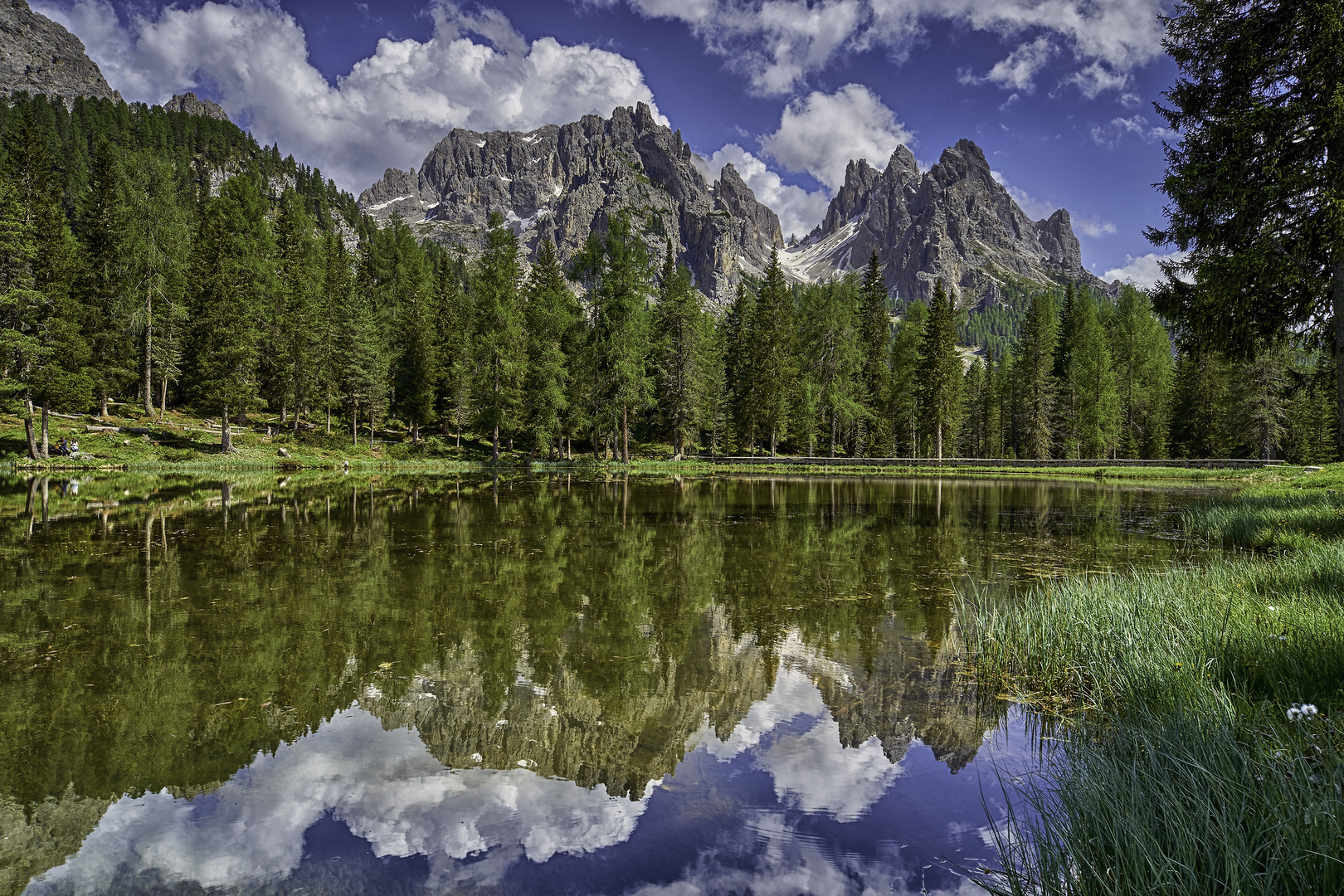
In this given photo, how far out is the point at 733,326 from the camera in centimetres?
7175

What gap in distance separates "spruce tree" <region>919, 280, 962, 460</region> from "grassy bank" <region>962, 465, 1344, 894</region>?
49.3 meters

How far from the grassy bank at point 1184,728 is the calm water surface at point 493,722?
2.17ft

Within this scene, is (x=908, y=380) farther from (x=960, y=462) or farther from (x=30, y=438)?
(x=30, y=438)

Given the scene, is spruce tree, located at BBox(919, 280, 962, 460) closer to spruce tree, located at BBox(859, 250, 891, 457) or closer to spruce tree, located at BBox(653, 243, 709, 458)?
spruce tree, located at BBox(859, 250, 891, 457)

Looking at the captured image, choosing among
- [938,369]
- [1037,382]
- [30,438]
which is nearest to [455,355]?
[30,438]

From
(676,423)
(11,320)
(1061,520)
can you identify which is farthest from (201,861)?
(676,423)

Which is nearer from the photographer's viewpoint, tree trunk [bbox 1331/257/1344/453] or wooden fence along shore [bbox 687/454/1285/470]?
tree trunk [bbox 1331/257/1344/453]

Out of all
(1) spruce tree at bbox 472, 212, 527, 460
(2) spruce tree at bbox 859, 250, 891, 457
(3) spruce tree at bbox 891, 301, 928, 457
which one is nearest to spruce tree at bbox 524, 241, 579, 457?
(1) spruce tree at bbox 472, 212, 527, 460

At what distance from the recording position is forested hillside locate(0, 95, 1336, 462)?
43.5 metres

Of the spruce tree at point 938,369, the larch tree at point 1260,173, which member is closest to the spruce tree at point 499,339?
the spruce tree at point 938,369

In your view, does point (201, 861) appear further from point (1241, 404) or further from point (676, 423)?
point (1241, 404)

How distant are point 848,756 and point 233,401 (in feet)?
160

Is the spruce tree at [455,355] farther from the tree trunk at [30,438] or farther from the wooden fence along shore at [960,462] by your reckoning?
the tree trunk at [30,438]

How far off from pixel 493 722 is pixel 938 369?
5735cm
